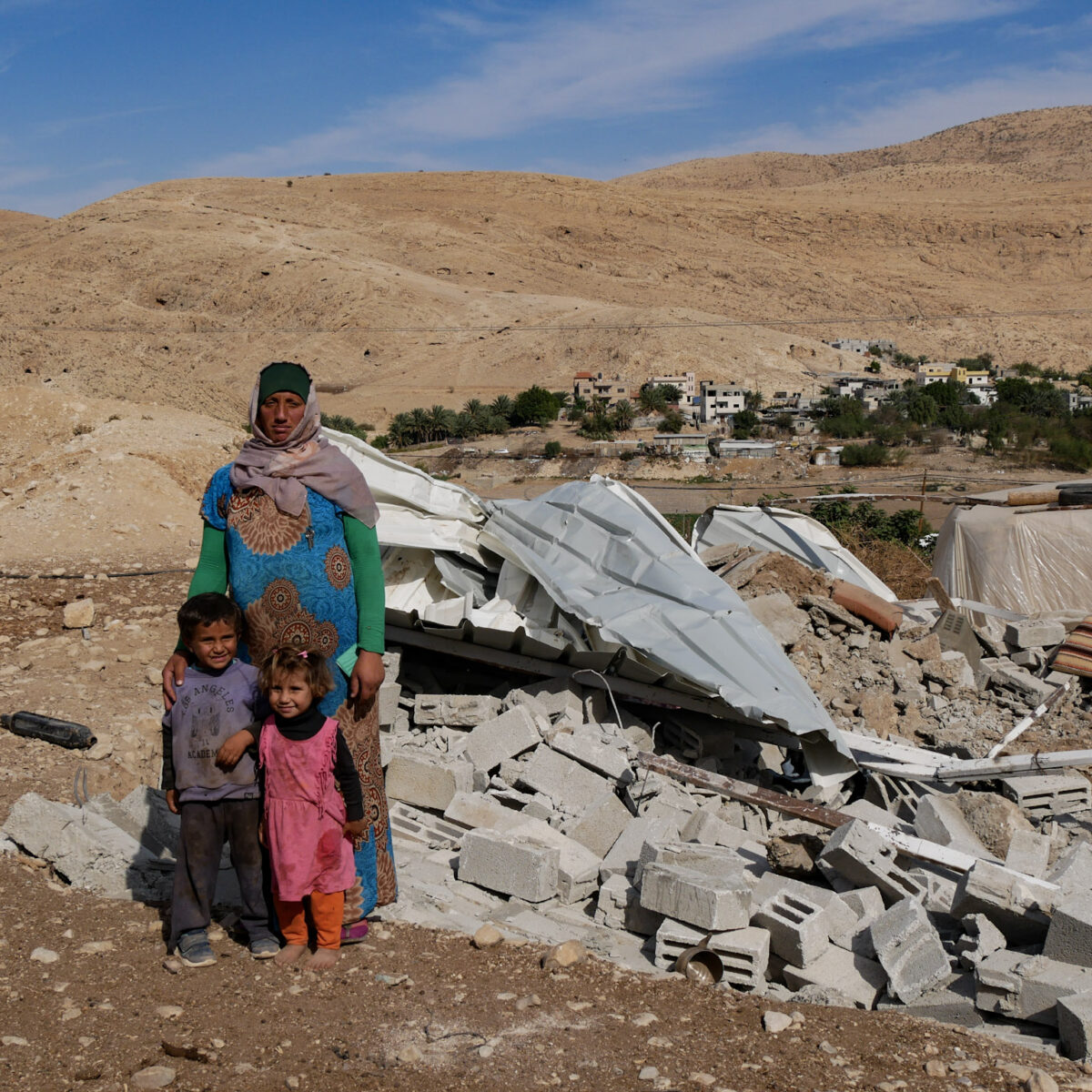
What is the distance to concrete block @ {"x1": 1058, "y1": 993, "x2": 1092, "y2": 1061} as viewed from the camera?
268 cm

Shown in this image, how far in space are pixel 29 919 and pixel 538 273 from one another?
2192 inches

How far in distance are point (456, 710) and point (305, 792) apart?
232cm

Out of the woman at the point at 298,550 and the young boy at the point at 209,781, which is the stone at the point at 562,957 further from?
the young boy at the point at 209,781

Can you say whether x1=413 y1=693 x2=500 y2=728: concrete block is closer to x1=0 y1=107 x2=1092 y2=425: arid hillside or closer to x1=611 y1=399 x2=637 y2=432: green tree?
x1=0 y1=107 x2=1092 y2=425: arid hillside

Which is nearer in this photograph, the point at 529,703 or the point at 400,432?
the point at 529,703

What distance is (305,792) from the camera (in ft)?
8.63

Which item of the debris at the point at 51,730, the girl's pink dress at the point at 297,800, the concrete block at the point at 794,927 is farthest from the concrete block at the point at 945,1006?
the debris at the point at 51,730

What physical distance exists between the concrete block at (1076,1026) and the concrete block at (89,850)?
99.3 inches

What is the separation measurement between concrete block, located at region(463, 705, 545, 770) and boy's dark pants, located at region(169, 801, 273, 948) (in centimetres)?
182

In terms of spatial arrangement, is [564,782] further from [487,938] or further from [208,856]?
[208,856]

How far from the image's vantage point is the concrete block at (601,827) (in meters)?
4.05

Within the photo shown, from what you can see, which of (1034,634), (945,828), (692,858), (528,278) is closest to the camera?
(692,858)

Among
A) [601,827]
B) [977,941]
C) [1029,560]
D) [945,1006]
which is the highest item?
[1029,560]

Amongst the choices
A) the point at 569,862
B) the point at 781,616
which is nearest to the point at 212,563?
the point at 569,862
